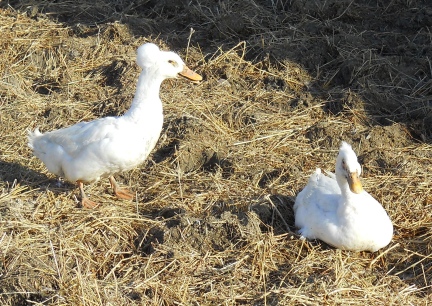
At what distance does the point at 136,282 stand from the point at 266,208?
3.84ft

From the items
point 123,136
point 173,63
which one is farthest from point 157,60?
point 123,136

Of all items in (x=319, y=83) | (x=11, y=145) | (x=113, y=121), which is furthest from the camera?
(x=319, y=83)

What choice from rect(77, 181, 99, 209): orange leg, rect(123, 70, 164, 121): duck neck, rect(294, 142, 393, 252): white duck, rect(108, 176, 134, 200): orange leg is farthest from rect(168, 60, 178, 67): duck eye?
rect(294, 142, 393, 252): white duck

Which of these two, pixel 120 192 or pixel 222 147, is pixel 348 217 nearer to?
pixel 222 147

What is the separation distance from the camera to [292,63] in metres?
7.80

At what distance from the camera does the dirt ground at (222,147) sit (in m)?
5.04

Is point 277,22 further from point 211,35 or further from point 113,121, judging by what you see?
point 113,121

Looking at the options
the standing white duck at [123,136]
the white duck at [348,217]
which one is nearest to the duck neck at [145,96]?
the standing white duck at [123,136]

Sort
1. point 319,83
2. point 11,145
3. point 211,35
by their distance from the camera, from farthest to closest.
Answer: point 211,35, point 319,83, point 11,145

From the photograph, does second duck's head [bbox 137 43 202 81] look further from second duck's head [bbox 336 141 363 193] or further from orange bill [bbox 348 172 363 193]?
orange bill [bbox 348 172 363 193]

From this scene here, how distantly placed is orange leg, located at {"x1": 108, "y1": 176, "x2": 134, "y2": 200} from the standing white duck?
0.23m

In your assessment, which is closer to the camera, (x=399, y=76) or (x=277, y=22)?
(x=399, y=76)

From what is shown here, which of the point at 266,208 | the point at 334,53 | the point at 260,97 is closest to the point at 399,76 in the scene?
the point at 334,53

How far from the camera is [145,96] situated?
5.75 m
